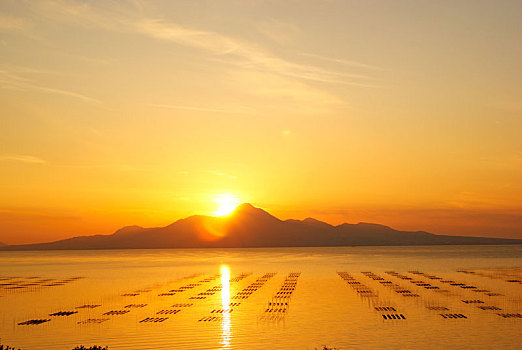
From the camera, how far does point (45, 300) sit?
171ft

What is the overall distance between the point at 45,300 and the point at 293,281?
28.9 metres

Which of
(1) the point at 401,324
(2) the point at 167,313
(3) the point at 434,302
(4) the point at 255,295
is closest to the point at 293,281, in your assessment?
(4) the point at 255,295

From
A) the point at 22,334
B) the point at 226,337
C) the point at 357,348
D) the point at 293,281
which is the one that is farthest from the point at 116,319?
the point at 293,281

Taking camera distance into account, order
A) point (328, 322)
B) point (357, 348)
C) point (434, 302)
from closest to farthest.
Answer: point (357, 348)
point (328, 322)
point (434, 302)

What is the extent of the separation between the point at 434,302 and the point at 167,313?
2070 cm

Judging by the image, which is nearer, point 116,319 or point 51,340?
point 51,340

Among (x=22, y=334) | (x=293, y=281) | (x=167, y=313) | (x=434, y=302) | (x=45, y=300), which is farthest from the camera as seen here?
(x=293, y=281)

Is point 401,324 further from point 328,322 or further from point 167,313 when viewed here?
point 167,313

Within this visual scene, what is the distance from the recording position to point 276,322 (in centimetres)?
3641

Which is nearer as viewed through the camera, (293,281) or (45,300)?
(45,300)

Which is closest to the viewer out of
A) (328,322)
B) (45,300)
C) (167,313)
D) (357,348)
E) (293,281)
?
(357,348)

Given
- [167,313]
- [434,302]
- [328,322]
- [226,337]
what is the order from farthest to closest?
[434,302] → [167,313] → [328,322] → [226,337]

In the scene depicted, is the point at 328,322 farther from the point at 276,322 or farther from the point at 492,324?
the point at 492,324

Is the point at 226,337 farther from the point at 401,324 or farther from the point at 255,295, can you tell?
the point at 255,295
